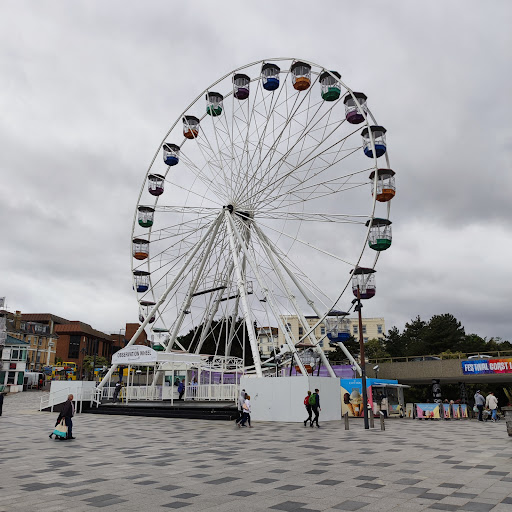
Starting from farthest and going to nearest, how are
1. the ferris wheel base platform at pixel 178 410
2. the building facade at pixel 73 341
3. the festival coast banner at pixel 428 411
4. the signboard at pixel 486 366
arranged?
the building facade at pixel 73 341 → the signboard at pixel 486 366 → the festival coast banner at pixel 428 411 → the ferris wheel base platform at pixel 178 410

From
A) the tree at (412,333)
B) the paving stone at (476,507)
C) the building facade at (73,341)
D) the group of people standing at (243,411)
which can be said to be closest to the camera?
the paving stone at (476,507)

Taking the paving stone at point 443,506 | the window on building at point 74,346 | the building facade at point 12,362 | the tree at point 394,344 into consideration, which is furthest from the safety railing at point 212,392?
the window on building at point 74,346

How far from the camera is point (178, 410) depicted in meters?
26.4

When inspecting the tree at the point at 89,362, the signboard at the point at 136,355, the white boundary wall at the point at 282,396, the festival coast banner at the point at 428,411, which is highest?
the tree at the point at 89,362

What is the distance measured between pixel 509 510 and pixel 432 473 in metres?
3.12

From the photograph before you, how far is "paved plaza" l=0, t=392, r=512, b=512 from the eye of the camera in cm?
757

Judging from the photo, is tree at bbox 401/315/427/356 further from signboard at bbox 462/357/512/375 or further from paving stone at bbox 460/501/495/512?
paving stone at bbox 460/501/495/512

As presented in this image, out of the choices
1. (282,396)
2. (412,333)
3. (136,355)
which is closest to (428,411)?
(282,396)

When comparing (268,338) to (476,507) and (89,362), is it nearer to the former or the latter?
(476,507)

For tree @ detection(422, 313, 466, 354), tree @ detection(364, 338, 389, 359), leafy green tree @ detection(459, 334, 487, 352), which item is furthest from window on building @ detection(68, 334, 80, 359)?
leafy green tree @ detection(459, 334, 487, 352)

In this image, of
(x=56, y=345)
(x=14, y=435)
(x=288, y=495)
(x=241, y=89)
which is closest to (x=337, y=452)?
(x=288, y=495)

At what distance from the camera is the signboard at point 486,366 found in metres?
34.6

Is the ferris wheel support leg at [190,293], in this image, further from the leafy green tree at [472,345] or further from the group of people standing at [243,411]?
the leafy green tree at [472,345]

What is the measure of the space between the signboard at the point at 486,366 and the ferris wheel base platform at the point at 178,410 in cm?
2019
